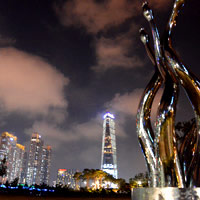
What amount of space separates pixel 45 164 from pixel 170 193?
186 m

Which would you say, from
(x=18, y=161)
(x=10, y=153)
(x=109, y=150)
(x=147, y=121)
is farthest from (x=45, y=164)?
(x=147, y=121)

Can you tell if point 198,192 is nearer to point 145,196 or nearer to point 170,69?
point 145,196

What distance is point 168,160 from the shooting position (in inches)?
203

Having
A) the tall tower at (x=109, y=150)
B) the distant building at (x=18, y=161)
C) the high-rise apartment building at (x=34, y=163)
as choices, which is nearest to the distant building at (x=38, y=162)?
the high-rise apartment building at (x=34, y=163)

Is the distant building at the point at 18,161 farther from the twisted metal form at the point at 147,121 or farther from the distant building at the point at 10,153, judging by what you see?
the twisted metal form at the point at 147,121

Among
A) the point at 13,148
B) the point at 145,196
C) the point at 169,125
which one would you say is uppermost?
the point at 13,148

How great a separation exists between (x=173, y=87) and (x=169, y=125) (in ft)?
3.18

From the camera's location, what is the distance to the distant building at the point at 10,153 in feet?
419

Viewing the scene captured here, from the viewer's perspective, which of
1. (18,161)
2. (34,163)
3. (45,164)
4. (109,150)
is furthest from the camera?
(45,164)

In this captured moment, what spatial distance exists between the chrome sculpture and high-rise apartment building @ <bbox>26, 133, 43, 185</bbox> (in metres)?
176

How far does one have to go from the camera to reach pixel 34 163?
170m

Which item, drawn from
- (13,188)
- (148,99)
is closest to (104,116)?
(13,188)

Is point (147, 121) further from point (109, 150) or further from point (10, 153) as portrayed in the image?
point (10, 153)

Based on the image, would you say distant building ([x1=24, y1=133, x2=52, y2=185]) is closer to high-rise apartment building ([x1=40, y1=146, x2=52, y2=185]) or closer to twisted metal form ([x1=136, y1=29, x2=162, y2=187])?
high-rise apartment building ([x1=40, y1=146, x2=52, y2=185])
